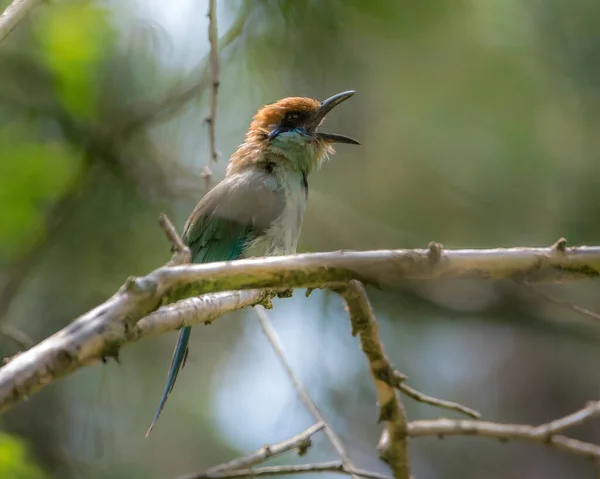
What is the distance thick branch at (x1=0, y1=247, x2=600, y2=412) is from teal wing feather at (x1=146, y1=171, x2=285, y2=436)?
121 cm

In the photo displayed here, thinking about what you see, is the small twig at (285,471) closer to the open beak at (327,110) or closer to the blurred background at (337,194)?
the blurred background at (337,194)

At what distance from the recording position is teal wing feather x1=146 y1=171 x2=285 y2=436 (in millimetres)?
3156

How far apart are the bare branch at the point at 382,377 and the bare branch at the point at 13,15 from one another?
3.18 feet

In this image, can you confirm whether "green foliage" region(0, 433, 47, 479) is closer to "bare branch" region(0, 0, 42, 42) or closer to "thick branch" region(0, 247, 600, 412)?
"thick branch" region(0, 247, 600, 412)

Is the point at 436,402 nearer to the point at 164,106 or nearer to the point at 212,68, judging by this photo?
the point at 212,68

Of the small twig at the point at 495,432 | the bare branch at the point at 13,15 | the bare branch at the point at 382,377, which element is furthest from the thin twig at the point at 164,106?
the small twig at the point at 495,432

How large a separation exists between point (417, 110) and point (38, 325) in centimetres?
232

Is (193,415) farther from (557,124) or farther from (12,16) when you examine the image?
(12,16)

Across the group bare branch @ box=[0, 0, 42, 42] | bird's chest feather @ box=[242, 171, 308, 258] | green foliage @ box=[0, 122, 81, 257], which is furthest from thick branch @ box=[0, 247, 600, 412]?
green foliage @ box=[0, 122, 81, 257]

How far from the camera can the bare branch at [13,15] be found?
1786mm

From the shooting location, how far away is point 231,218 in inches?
125

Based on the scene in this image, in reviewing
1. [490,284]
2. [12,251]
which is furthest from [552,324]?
[12,251]

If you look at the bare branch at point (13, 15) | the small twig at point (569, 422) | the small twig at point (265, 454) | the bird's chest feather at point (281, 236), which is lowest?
the small twig at point (569, 422)

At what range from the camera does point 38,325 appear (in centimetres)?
393
